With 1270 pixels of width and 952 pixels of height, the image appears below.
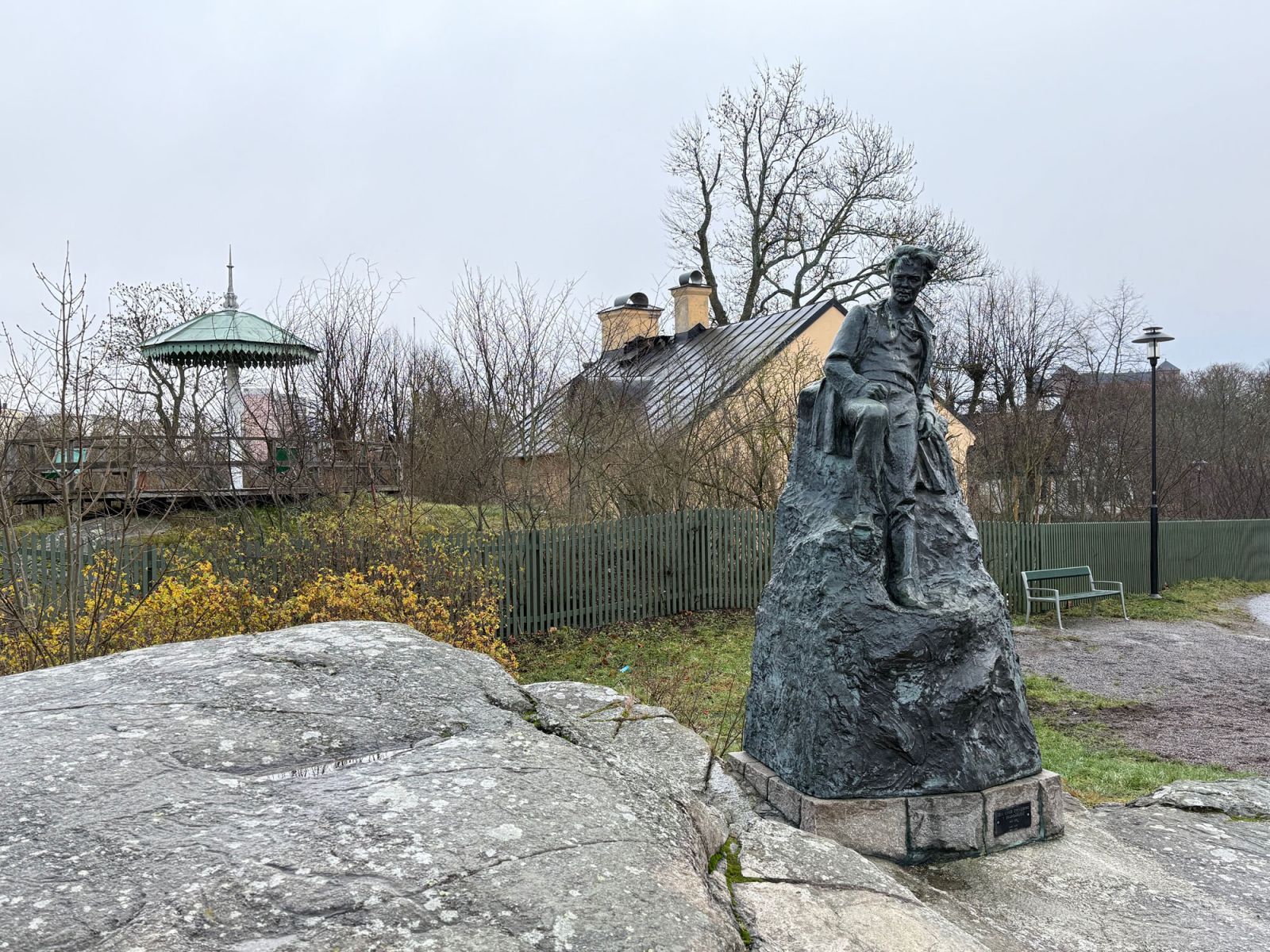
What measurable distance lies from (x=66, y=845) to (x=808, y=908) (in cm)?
184

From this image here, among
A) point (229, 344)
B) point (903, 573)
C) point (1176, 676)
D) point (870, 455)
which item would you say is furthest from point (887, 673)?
point (229, 344)

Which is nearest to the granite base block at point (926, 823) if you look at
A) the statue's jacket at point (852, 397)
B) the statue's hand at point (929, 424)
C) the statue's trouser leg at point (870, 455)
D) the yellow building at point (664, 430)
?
the statue's trouser leg at point (870, 455)

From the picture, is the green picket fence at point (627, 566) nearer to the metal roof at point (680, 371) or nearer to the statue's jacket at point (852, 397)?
the metal roof at point (680, 371)

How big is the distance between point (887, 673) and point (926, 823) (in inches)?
29.2

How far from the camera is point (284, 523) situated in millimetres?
10820

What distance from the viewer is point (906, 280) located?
198 inches

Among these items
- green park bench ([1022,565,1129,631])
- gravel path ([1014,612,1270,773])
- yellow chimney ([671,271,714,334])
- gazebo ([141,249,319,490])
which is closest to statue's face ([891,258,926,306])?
gravel path ([1014,612,1270,773])

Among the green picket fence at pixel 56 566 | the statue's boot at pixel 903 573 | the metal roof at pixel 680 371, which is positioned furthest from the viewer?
the metal roof at pixel 680 371

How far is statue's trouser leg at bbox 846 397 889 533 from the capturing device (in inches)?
192

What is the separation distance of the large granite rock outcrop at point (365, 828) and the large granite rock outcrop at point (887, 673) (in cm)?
151

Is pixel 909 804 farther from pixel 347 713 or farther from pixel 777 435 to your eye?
pixel 777 435

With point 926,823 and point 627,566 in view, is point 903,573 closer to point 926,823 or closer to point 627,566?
point 926,823

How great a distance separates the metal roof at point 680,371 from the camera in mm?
13812

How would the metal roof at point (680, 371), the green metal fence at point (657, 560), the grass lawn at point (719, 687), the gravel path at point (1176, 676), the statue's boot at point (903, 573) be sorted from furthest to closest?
the metal roof at point (680, 371), the green metal fence at point (657, 560), the gravel path at point (1176, 676), the grass lawn at point (719, 687), the statue's boot at point (903, 573)
